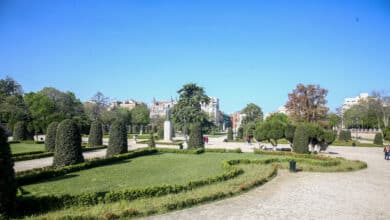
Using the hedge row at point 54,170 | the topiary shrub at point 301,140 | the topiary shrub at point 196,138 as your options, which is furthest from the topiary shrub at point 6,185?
the topiary shrub at point 301,140

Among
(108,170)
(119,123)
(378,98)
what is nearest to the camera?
(108,170)

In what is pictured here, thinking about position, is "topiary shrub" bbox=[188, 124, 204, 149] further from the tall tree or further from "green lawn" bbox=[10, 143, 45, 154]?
the tall tree

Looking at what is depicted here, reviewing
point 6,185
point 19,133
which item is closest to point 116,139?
point 6,185

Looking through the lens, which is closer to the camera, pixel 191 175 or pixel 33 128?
pixel 191 175

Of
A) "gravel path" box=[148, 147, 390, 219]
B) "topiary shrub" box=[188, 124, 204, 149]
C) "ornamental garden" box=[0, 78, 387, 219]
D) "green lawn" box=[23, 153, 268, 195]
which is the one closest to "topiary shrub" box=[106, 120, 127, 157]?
"ornamental garden" box=[0, 78, 387, 219]

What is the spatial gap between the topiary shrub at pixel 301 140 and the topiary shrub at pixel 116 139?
15.9m

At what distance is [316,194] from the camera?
11.2m

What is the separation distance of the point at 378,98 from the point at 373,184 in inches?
2685

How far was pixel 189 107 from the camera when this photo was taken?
55250mm

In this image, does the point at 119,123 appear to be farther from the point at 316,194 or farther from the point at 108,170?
the point at 316,194

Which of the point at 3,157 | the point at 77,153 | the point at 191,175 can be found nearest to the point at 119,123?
the point at 77,153

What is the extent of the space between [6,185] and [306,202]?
392 inches

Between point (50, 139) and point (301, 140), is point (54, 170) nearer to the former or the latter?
point (50, 139)

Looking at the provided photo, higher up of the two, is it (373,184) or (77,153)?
(77,153)
